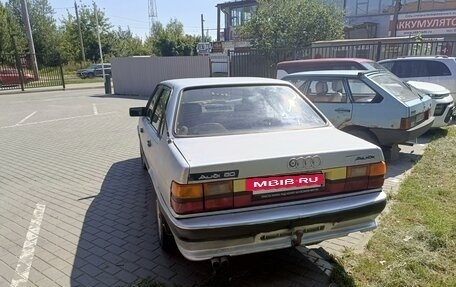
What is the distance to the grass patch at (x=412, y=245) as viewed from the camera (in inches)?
111

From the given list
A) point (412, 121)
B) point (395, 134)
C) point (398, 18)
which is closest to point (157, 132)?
point (395, 134)

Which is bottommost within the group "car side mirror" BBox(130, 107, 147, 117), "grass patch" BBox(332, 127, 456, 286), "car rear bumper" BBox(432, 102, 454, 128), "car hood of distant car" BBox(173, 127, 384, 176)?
"grass patch" BBox(332, 127, 456, 286)

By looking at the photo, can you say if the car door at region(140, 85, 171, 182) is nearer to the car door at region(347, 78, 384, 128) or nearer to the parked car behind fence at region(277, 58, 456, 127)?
the car door at region(347, 78, 384, 128)

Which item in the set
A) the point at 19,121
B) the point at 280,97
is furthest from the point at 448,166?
the point at 19,121

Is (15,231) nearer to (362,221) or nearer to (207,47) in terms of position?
(362,221)

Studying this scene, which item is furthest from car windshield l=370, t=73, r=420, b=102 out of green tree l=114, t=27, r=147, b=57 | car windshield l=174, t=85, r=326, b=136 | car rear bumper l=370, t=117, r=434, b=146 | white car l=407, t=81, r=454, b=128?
green tree l=114, t=27, r=147, b=57

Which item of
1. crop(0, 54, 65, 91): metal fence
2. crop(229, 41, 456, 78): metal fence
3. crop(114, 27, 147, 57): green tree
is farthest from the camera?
crop(114, 27, 147, 57): green tree

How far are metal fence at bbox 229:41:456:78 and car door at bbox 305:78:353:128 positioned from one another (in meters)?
7.58

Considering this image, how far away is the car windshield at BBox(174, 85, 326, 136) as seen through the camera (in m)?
3.14

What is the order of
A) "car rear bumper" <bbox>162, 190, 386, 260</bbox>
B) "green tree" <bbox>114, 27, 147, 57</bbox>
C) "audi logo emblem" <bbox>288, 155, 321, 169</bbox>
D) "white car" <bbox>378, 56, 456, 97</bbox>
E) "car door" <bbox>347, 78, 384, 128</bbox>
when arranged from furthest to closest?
"green tree" <bbox>114, 27, 147, 57</bbox>, "white car" <bbox>378, 56, 456, 97</bbox>, "car door" <bbox>347, 78, 384, 128</bbox>, "audi logo emblem" <bbox>288, 155, 321, 169</bbox>, "car rear bumper" <bbox>162, 190, 386, 260</bbox>

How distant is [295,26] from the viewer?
15.6 meters

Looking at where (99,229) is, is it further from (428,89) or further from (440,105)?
(428,89)

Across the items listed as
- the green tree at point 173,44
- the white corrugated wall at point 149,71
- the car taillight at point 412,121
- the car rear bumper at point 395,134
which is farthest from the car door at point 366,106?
the green tree at point 173,44

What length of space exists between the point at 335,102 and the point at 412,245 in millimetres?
3083
